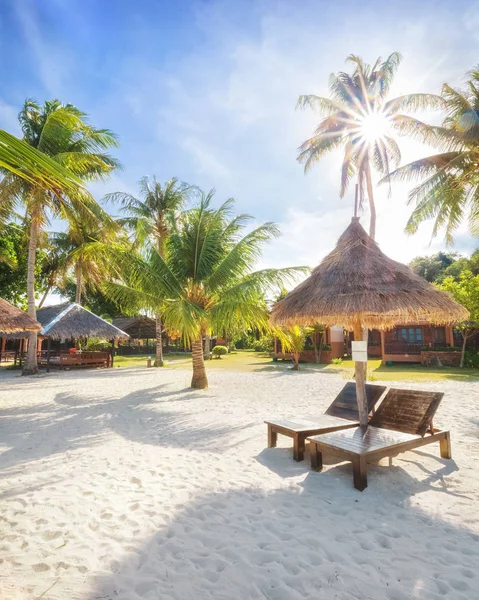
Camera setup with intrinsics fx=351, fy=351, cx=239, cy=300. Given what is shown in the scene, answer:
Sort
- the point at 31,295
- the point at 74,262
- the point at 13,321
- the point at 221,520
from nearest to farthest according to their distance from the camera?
the point at 221,520
the point at 13,321
the point at 31,295
the point at 74,262

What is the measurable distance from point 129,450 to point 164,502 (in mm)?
1795

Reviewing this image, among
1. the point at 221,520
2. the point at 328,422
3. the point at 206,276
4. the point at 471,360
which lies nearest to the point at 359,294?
the point at 328,422

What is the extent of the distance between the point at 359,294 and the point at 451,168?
8681 millimetres

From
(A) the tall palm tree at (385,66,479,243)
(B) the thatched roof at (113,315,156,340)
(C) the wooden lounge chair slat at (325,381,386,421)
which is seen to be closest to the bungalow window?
(A) the tall palm tree at (385,66,479,243)

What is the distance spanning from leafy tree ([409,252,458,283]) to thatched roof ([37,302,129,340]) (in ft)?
84.4

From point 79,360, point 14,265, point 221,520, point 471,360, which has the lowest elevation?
point 221,520

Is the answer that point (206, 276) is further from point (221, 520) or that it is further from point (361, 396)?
point (221, 520)

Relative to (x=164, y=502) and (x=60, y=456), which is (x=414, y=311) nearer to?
(x=164, y=502)

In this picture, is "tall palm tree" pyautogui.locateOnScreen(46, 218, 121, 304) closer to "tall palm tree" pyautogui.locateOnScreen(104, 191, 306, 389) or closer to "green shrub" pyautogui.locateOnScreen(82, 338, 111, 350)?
"green shrub" pyautogui.locateOnScreen(82, 338, 111, 350)

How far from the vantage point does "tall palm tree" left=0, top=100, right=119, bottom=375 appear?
1260 centimetres

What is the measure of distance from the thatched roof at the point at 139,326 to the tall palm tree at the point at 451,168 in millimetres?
23311

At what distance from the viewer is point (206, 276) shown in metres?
10.5

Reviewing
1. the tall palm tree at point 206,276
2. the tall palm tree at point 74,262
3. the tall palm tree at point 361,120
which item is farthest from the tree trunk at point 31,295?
the tall palm tree at point 361,120

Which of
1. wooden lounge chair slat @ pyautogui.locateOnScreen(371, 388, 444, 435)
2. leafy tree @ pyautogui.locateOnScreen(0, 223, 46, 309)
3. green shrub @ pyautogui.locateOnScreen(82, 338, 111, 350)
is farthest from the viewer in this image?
green shrub @ pyautogui.locateOnScreen(82, 338, 111, 350)
